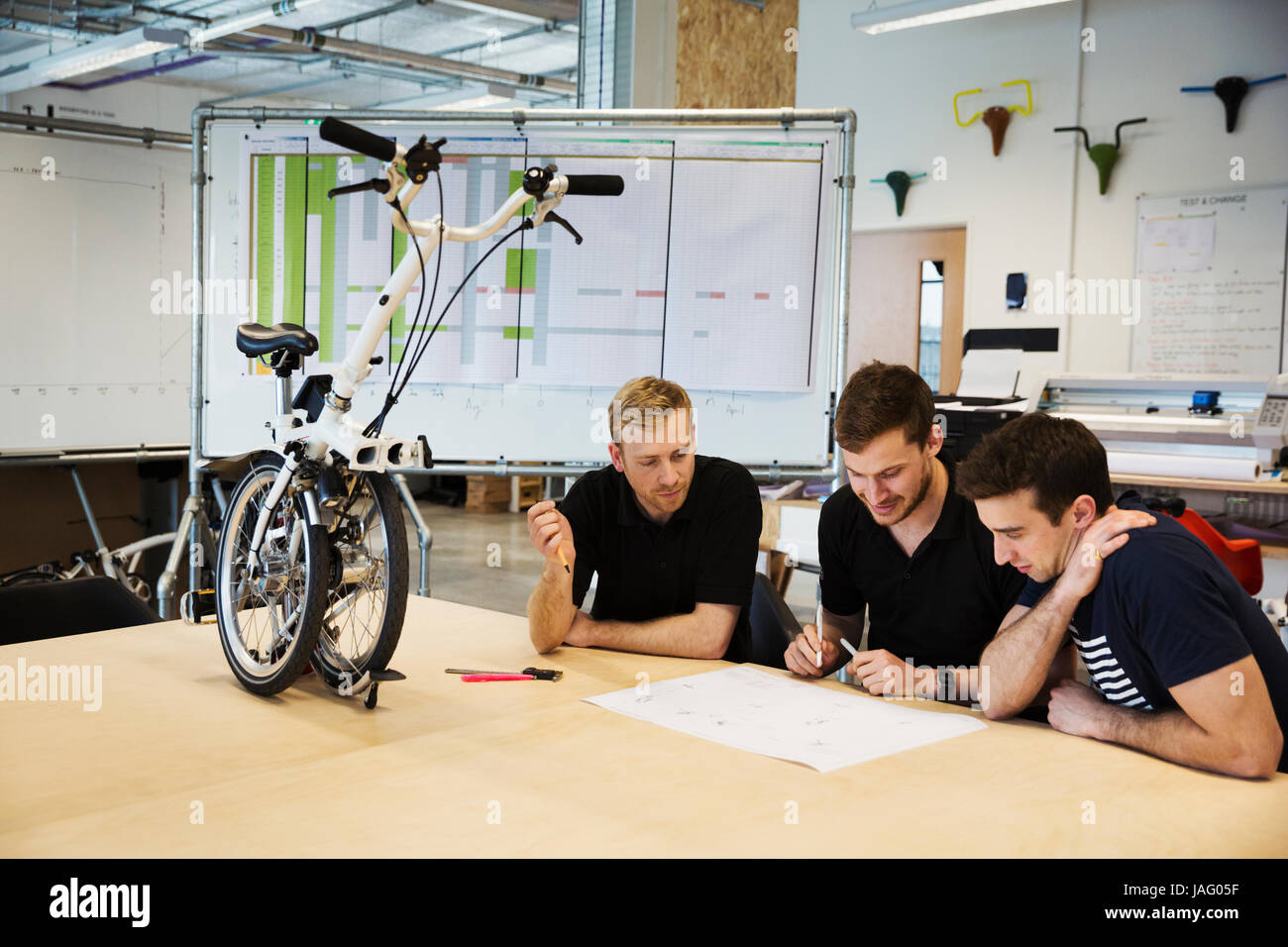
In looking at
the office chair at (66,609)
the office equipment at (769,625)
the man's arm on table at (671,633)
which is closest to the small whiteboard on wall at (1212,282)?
the office equipment at (769,625)

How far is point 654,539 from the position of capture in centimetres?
223

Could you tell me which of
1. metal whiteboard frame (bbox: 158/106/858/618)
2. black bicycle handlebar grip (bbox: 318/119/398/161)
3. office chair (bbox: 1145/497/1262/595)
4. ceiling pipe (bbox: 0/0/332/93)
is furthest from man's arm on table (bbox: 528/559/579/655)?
ceiling pipe (bbox: 0/0/332/93)

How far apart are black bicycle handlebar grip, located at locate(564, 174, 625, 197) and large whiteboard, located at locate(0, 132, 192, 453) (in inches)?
143

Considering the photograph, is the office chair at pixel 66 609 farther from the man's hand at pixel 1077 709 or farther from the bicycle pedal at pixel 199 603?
the man's hand at pixel 1077 709

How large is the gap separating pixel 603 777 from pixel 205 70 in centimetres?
1034

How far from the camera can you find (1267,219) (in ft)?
17.9

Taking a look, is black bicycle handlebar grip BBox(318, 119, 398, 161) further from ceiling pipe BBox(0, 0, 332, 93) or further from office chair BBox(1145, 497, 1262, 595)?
ceiling pipe BBox(0, 0, 332, 93)

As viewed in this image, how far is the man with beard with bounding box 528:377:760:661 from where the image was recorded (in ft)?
6.59

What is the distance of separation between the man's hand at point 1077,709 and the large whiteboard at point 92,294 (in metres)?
4.40

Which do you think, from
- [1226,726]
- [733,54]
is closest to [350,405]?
[1226,726]

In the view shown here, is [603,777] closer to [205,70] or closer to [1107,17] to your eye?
[1107,17]

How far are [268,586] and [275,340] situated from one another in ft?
1.30

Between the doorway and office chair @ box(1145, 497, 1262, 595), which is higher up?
the doorway

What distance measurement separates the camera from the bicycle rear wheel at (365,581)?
1637mm
